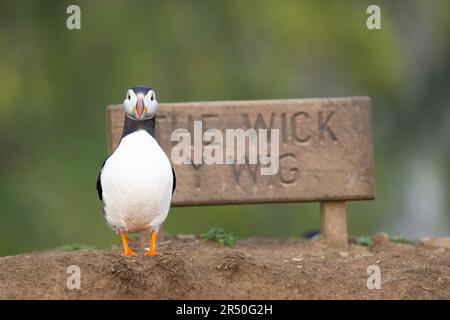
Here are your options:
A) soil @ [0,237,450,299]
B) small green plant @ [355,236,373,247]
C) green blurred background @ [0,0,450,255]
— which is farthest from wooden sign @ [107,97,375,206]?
green blurred background @ [0,0,450,255]

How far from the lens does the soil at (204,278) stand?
6.90 m

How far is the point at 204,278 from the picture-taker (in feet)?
23.1

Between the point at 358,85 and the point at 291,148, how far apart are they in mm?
5962

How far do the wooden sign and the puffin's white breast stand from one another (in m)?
1.97

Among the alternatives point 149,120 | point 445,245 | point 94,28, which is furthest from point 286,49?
point 149,120

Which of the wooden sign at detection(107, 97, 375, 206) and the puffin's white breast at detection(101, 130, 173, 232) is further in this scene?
the wooden sign at detection(107, 97, 375, 206)

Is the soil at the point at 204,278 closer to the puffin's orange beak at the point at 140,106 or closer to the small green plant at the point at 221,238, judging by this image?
the puffin's orange beak at the point at 140,106

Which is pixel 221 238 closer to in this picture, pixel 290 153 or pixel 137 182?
pixel 290 153

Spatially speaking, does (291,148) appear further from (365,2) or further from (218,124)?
(365,2)

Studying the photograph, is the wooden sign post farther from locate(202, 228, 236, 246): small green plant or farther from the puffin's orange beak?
the puffin's orange beak

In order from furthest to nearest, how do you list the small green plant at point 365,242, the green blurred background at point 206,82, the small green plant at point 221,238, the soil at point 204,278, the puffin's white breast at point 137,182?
the green blurred background at point 206,82, the small green plant at point 365,242, the small green plant at point 221,238, the puffin's white breast at point 137,182, the soil at point 204,278

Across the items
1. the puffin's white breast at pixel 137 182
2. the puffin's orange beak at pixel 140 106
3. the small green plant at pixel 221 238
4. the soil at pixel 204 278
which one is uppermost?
the puffin's orange beak at pixel 140 106

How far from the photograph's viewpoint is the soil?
690 centimetres

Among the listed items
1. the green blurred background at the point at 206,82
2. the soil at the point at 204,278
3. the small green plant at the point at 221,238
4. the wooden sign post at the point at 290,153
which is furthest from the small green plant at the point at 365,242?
the green blurred background at the point at 206,82
